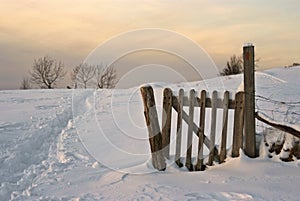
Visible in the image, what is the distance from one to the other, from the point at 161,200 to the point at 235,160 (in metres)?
1.70

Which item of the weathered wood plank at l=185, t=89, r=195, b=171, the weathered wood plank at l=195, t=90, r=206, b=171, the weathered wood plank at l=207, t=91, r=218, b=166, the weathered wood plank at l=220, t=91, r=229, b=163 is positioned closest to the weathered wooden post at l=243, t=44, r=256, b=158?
the weathered wood plank at l=220, t=91, r=229, b=163

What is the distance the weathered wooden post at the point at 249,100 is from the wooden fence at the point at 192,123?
94 mm

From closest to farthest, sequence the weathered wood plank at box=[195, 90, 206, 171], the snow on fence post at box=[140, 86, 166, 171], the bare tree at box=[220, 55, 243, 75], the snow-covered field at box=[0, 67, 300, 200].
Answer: the snow-covered field at box=[0, 67, 300, 200] → the weathered wood plank at box=[195, 90, 206, 171] → the snow on fence post at box=[140, 86, 166, 171] → the bare tree at box=[220, 55, 243, 75]

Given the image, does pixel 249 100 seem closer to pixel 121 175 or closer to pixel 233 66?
pixel 121 175

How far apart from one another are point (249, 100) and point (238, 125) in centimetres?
45

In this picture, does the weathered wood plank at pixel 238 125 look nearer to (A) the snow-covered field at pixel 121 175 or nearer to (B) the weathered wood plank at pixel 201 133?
(A) the snow-covered field at pixel 121 175

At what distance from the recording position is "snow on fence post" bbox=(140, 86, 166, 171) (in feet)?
18.8

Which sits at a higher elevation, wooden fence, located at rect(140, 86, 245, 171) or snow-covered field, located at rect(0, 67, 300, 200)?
wooden fence, located at rect(140, 86, 245, 171)

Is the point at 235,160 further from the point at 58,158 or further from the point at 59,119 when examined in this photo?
the point at 59,119

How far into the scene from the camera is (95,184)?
521cm

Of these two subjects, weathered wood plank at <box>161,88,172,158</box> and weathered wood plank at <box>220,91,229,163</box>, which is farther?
weathered wood plank at <box>161,88,172,158</box>

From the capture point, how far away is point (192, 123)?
18.6 feet

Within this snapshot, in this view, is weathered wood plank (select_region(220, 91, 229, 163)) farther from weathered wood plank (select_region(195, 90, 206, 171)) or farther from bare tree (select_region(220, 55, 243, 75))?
bare tree (select_region(220, 55, 243, 75))

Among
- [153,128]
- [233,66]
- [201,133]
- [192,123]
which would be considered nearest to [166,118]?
[153,128]
